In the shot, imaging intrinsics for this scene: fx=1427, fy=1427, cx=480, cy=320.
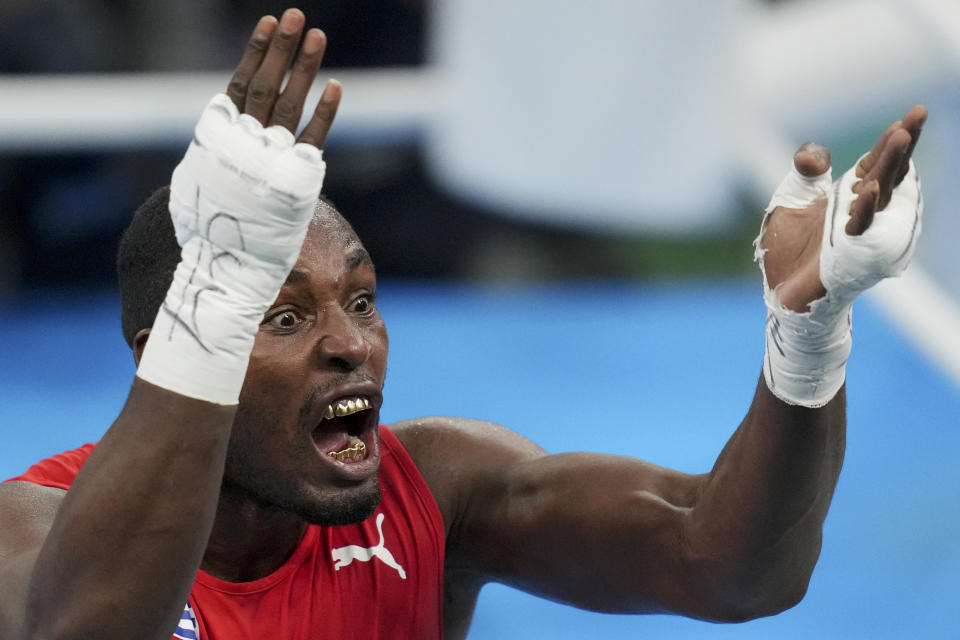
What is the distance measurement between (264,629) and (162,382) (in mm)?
667

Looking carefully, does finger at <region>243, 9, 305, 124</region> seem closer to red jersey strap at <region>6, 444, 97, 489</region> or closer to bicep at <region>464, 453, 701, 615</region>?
red jersey strap at <region>6, 444, 97, 489</region>

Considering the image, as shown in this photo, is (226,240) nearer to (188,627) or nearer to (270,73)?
(270,73)

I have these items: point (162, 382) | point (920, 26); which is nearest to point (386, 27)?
point (920, 26)

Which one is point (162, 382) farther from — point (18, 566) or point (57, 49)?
point (57, 49)

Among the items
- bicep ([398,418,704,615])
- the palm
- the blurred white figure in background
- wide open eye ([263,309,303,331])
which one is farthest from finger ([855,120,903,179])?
the blurred white figure in background

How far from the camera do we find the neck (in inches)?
82.7

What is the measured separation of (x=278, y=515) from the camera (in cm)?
214

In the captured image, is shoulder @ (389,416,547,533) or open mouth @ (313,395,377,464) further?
shoulder @ (389,416,547,533)

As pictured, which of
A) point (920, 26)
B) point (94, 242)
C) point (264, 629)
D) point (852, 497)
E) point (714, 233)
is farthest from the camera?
point (714, 233)

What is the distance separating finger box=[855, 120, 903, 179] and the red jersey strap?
1.11m

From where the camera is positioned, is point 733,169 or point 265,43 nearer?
point 265,43

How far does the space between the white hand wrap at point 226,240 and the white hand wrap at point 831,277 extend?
60 cm

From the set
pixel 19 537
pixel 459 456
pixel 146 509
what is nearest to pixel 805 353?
pixel 459 456

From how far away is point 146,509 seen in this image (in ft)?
5.00
